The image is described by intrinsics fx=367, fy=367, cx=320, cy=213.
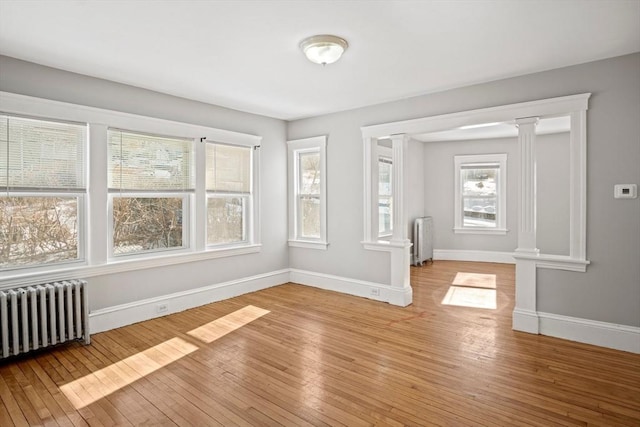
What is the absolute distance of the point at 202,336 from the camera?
12.4ft

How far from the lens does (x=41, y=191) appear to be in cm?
351

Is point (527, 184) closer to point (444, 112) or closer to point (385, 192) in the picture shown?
point (444, 112)

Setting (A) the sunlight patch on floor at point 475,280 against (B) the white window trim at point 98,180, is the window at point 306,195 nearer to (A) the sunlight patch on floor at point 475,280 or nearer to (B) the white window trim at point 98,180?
(B) the white window trim at point 98,180

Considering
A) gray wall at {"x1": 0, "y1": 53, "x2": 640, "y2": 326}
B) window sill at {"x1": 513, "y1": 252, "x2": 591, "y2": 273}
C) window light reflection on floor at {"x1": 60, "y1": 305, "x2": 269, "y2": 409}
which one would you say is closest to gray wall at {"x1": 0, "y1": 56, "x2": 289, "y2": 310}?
gray wall at {"x1": 0, "y1": 53, "x2": 640, "y2": 326}

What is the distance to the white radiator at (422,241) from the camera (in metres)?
7.68

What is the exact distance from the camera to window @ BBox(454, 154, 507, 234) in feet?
26.1

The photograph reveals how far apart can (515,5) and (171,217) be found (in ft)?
13.5

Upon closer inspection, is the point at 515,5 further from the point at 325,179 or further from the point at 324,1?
the point at 325,179

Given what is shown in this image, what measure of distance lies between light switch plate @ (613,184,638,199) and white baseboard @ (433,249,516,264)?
4.66m

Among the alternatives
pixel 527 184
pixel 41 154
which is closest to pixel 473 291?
pixel 527 184

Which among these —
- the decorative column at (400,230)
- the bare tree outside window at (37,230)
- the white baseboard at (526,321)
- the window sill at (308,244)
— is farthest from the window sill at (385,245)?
the bare tree outside window at (37,230)

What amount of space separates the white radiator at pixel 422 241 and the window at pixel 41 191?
19.6 feet

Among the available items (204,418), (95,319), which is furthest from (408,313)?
(95,319)

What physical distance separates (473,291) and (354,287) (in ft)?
6.01
